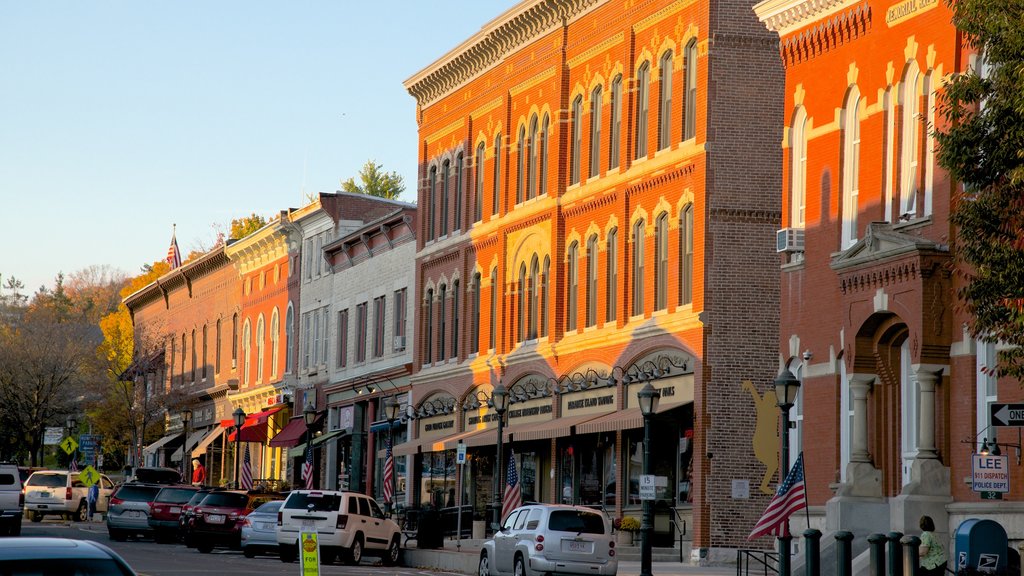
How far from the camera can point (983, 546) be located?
24219mm

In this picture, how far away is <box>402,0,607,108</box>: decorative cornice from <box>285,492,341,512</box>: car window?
15.7 metres

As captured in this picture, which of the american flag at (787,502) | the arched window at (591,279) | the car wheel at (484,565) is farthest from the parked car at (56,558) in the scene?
the arched window at (591,279)

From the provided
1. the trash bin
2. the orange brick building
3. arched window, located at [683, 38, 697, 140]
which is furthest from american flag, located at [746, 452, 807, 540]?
the trash bin

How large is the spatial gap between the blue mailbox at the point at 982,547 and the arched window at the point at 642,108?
61.3ft

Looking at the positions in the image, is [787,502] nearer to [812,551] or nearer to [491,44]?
[812,551]

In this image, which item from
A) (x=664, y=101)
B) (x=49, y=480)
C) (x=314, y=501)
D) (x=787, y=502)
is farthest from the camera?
(x=49, y=480)

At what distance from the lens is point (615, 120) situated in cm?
4322

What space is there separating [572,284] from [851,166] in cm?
1480

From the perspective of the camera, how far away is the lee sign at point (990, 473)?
23.9m

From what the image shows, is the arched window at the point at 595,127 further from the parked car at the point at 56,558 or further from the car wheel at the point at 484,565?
the parked car at the point at 56,558

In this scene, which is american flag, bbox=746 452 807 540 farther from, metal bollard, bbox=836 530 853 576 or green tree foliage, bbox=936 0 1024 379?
green tree foliage, bbox=936 0 1024 379

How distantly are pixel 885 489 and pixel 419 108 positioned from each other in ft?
105

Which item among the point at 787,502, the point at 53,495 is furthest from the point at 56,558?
the point at 53,495

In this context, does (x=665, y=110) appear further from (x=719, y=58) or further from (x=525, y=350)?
(x=525, y=350)
